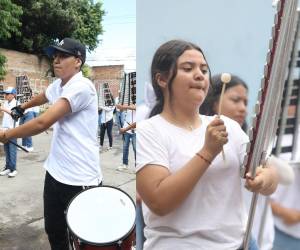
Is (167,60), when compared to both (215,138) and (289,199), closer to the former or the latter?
(215,138)

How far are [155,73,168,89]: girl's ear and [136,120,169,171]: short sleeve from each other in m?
0.08

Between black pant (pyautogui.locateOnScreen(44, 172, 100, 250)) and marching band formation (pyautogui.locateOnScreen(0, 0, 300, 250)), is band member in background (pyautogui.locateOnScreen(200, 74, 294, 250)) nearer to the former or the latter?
Answer: marching band formation (pyautogui.locateOnScreen(0, 0, 300, 250))

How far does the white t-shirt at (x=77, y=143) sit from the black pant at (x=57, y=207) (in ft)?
0.13

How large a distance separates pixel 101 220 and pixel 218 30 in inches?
51.8

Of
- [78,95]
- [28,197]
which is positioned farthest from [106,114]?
[78,95]

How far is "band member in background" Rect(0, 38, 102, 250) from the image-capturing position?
81.4 inches

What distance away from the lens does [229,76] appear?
707mm

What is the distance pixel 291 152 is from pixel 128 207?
4.30ft

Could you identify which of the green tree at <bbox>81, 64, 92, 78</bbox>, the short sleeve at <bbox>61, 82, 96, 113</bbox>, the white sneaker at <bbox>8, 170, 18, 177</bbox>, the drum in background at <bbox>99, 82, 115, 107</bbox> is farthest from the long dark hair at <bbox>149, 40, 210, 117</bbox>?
the green tree at <bbox>81, 64, 92, 78</bbox>

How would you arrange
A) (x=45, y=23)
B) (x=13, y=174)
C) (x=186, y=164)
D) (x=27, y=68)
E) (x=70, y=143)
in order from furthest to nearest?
(x=45, y=23)
(x=27, y=68)
(x=13, y=174)
(x=70, y=143)
(x=186, y=164)

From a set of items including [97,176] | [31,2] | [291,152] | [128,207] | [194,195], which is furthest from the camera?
[31,2]

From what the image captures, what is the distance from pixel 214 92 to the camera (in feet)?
2.43

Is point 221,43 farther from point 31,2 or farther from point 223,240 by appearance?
point 31,2

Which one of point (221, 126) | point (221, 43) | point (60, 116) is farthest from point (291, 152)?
point (60, 116)
